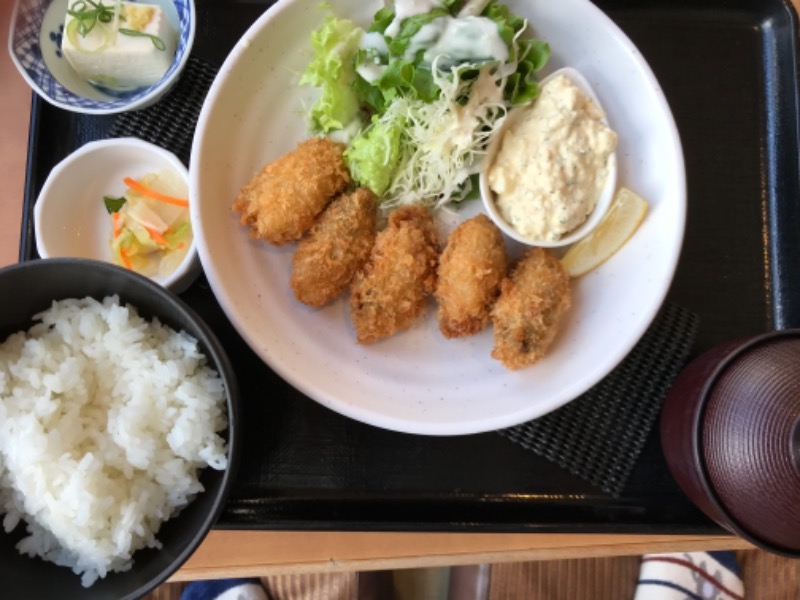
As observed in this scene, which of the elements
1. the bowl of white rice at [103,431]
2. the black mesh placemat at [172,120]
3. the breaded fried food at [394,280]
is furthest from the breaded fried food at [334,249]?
the black mesh placemat at [172,120]

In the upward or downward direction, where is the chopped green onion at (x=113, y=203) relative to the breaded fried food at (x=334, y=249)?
downward

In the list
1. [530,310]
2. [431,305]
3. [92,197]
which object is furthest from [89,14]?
[530,310]

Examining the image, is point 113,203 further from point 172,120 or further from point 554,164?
point 554,164

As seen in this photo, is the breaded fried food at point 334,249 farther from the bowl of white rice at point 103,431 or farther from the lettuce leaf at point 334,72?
the bowl of white rice at point 103,431

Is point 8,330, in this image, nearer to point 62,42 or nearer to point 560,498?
point 62,42

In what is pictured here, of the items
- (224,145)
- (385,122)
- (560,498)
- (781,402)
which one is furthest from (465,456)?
(224,145)
